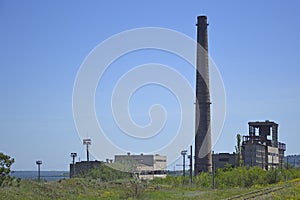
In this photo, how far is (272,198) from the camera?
95.2ft

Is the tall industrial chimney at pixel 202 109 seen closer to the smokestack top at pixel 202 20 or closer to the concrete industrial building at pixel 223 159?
the smokestack top at pixel 202 20

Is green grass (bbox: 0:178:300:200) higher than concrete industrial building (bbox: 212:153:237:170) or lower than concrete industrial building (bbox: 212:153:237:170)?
lower

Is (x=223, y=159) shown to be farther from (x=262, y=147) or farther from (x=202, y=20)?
(x=202, y=20)

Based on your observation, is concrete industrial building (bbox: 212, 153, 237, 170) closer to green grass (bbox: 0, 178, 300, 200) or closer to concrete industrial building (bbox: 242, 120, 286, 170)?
concrete industrial building (bbox: 242, 120, 286, 170)

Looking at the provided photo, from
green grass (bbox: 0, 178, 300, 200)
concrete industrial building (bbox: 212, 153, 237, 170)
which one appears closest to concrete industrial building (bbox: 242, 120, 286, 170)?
concrete industrial building (bbox: 212, 153, 237, 170)

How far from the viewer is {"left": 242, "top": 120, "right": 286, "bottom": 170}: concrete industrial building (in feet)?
247

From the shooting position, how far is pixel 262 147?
76688 mm

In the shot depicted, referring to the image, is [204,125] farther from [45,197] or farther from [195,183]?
[45,197]

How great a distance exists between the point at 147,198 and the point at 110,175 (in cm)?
2923

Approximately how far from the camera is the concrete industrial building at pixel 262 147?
75.4 m

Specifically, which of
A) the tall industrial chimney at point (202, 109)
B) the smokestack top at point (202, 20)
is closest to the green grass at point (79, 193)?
the tall industrial chimney at point (202, 109)

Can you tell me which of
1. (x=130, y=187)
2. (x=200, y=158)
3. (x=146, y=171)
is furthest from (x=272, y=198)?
(x=146, y=171)

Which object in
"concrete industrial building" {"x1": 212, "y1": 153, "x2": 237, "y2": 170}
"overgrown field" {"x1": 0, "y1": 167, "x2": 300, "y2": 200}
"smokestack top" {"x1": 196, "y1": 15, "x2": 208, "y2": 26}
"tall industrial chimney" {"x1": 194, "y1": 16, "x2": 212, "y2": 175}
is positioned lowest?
"overgrown field" {"x1": 0, "y1": 167, "x2": 300, "y2": 200}

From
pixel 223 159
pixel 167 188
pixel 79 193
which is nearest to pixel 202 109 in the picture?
pixel 167 188
